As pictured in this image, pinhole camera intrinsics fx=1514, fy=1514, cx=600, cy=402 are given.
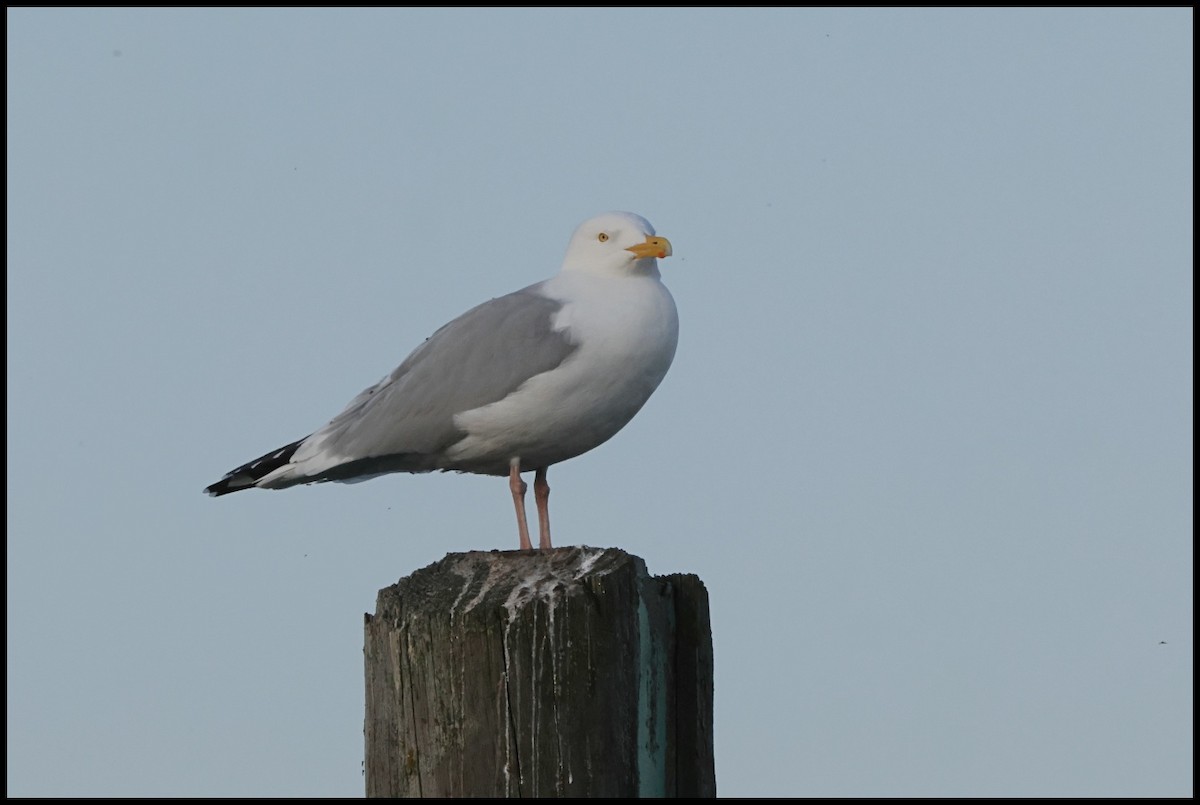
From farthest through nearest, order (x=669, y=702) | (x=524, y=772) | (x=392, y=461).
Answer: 1. (x=392, y=461)
2. (x=669, y=702)
3. (x=524, y=772)

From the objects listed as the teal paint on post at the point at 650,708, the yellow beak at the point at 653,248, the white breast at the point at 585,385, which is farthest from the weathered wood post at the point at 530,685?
the yellow beak at the point at 653,248

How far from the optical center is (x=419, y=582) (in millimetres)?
4977

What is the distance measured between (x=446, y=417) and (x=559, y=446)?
1.74ft

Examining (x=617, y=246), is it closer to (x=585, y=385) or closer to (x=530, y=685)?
(x=585, y=385)

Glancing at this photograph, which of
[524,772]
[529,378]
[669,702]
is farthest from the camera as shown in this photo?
[529,378]

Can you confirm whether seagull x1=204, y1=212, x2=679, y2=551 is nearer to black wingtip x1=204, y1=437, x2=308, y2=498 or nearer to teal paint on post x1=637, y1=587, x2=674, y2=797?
black wingtip x1=204, y1=437, x2=308, y2=498

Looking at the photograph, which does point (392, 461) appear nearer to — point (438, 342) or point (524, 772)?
point (438, 342)

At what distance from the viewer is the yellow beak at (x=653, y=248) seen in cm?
714

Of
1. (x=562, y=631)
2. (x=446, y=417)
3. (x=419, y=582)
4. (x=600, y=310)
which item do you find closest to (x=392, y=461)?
(x=446, y=417)

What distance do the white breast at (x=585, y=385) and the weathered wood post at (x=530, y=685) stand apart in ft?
5.82

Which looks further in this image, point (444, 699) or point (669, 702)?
point (669, 702)

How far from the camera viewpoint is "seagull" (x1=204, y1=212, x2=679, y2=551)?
6.75 meters

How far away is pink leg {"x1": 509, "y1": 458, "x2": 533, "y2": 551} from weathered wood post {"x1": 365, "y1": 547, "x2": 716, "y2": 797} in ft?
6.46

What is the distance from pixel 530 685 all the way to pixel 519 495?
2.50m
